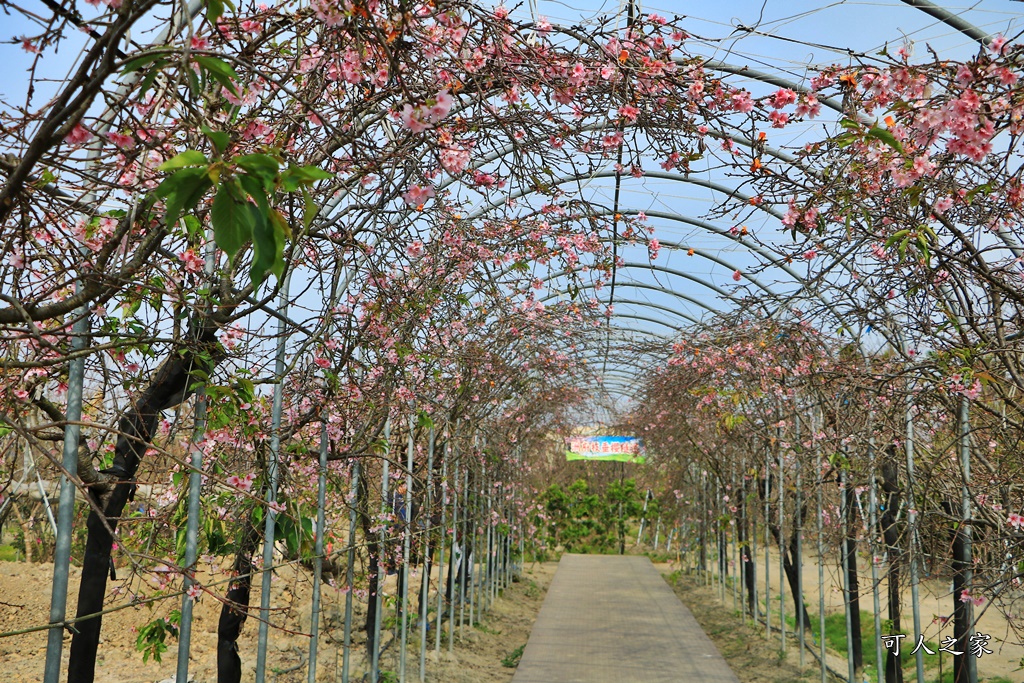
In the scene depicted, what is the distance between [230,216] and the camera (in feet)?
3.85

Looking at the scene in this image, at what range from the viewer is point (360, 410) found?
4512 mm

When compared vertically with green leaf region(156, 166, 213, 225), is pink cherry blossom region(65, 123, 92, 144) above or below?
above

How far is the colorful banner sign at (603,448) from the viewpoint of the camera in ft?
63.9

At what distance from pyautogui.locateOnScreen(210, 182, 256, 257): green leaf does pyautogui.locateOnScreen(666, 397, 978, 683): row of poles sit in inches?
134

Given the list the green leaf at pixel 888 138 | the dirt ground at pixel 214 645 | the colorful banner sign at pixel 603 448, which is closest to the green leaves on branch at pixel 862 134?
the green leaf at pixel 888 138

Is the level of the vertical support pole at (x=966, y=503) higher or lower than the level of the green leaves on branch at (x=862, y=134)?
lower

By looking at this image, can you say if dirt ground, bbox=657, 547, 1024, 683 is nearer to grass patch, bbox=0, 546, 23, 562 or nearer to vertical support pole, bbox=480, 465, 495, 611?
vertical support pole, bbox=480, 465, 495, 611

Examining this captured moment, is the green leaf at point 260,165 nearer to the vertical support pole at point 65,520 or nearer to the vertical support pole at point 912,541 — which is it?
the vertical support pole at point 65,520

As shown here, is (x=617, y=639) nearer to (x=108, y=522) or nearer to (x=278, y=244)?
(x=108, y=522)

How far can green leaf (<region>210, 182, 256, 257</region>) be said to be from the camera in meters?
1.17

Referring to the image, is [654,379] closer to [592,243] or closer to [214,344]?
[592,243]

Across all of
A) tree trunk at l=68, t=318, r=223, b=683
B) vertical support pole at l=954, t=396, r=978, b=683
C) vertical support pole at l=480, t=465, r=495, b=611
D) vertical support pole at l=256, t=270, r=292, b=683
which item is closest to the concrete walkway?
vertical support pole at l=480, t=465, r=495, b=611

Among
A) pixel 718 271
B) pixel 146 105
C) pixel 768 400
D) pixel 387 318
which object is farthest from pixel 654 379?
pixel 146 105

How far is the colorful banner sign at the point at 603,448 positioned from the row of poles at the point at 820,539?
2213 mm
